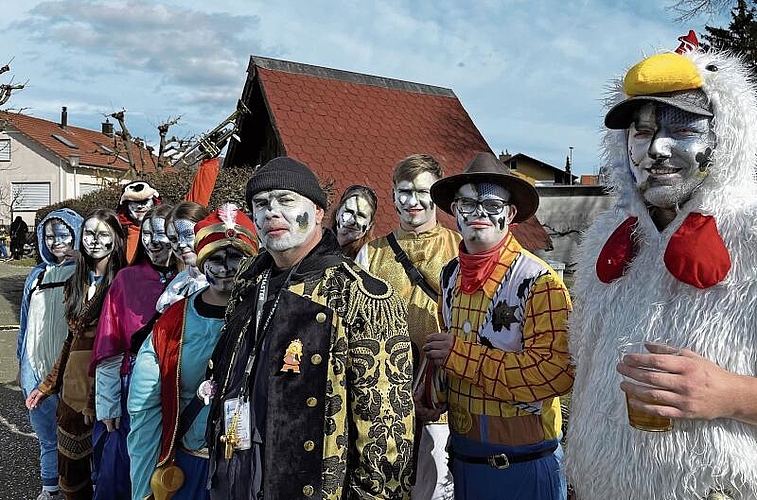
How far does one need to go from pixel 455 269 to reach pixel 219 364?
1.10 m

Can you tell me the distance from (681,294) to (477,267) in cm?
101

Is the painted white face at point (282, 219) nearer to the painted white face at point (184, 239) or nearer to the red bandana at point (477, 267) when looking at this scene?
the red bandana at point (477, 267)

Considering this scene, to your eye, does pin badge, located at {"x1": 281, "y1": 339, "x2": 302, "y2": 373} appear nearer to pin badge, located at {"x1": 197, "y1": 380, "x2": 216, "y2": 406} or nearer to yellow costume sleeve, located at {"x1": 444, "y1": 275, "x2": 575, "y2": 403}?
pin badge, located at {"x1": 197, "y1": 380, "x2": 216, "y2": 406}

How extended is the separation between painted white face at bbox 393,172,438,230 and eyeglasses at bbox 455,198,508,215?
0.84 metres

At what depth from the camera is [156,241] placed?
12.2 feet

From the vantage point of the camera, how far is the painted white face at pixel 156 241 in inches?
146

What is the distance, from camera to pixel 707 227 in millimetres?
1542

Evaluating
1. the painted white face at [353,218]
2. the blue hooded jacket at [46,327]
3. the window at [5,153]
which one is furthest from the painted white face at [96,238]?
the window at [5,153]

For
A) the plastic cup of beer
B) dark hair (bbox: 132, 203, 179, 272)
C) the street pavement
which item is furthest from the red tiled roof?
the plastic cup of beer

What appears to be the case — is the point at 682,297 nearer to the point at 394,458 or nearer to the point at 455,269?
the point at 394,458

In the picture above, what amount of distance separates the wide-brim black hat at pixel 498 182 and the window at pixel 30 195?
38.5m

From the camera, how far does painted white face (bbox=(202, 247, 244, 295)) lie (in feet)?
8.93

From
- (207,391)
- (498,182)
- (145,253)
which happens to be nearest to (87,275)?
(145,253)

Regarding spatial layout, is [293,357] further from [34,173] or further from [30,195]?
[30,195]
